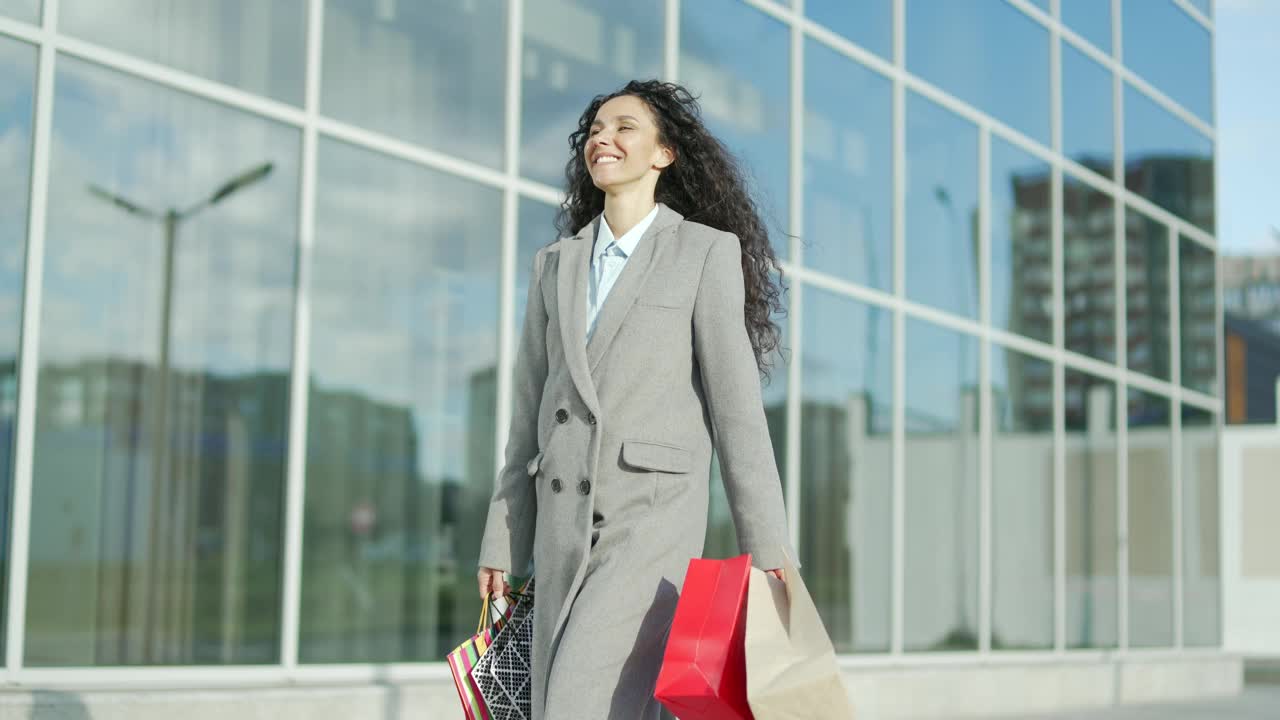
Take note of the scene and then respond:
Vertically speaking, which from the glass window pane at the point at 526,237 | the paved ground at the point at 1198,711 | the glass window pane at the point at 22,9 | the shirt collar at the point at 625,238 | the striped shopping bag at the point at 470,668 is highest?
the glass window pane at the point at 22,9

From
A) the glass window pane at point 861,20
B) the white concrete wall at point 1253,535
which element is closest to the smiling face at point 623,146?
the glass window pane at point 861,20

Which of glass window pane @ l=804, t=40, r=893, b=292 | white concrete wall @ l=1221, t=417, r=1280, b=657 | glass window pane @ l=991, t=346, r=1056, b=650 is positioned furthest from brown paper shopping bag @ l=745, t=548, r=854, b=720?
white concrete wall @ l=1221, t=417, r=1280, b=657

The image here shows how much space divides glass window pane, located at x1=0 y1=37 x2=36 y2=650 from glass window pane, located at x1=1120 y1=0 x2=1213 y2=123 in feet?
35.4

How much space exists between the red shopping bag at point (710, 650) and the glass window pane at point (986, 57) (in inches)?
341

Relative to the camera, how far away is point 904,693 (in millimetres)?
9977

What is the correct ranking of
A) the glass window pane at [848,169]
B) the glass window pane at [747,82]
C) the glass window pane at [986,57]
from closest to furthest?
1. the glass window pane at [747,82]
2. the glass window pane at [848,169]
3. the glass window pane at [986,57]

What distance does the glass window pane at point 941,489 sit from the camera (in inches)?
422

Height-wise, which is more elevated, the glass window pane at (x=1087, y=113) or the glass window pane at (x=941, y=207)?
the glass window pane at (x=1087, y=113)

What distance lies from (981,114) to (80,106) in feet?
25.1

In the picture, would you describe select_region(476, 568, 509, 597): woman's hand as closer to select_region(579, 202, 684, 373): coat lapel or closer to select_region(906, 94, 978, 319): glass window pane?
select_region(579, 202, 684, 373): coat lapel

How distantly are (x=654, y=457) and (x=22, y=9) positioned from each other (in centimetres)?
373

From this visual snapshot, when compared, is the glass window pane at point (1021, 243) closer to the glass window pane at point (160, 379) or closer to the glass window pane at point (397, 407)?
the glass window pane at point (397, 407)

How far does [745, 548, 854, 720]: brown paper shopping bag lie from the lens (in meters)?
2.58

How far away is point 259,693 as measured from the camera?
577 cm
